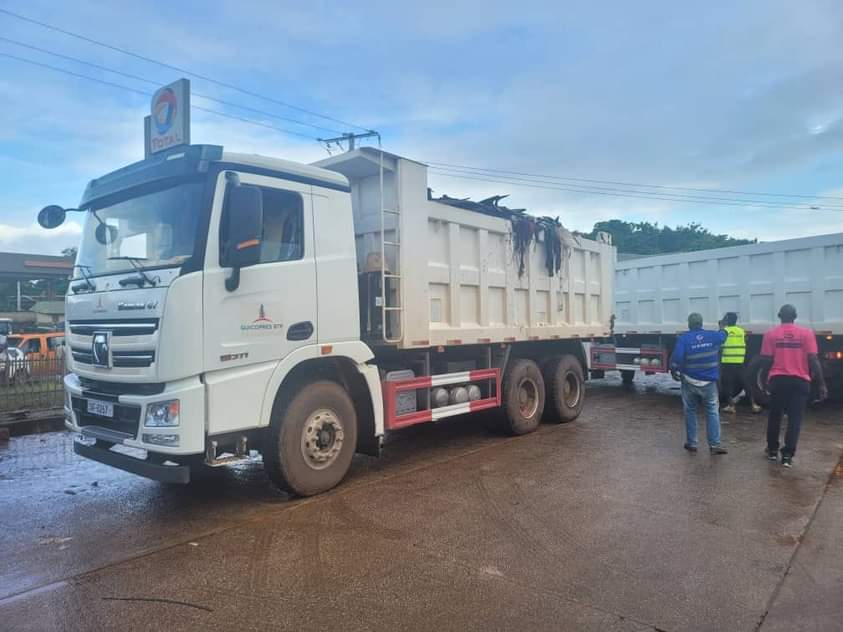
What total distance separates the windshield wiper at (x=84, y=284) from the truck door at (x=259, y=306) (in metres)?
1.31

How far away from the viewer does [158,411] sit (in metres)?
4.50

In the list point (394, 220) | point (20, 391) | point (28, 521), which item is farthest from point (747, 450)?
point (20, 391)

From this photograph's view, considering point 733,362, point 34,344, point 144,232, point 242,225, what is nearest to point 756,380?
point 733,362

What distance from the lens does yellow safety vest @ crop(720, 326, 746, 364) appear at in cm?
1037

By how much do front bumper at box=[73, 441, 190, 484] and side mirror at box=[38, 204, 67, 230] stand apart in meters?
2.12

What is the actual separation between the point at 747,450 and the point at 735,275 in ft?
16.9

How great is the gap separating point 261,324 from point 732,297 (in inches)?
383

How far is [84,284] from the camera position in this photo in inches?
206

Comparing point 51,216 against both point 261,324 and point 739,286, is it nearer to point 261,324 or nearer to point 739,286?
point 261,324

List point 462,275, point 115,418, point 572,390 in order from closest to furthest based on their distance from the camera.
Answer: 1. point 115,418
2. point 462,275
3. point 572,390

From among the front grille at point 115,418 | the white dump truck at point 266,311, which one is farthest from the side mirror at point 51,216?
the front grille at point 115,418

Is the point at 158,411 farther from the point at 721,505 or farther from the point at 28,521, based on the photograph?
the point at 721,505

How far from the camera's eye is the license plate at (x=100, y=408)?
16.2 ft

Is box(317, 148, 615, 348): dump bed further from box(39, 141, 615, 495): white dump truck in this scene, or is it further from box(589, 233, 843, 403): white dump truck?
box(589, 233, 843, 403): white dump truck
